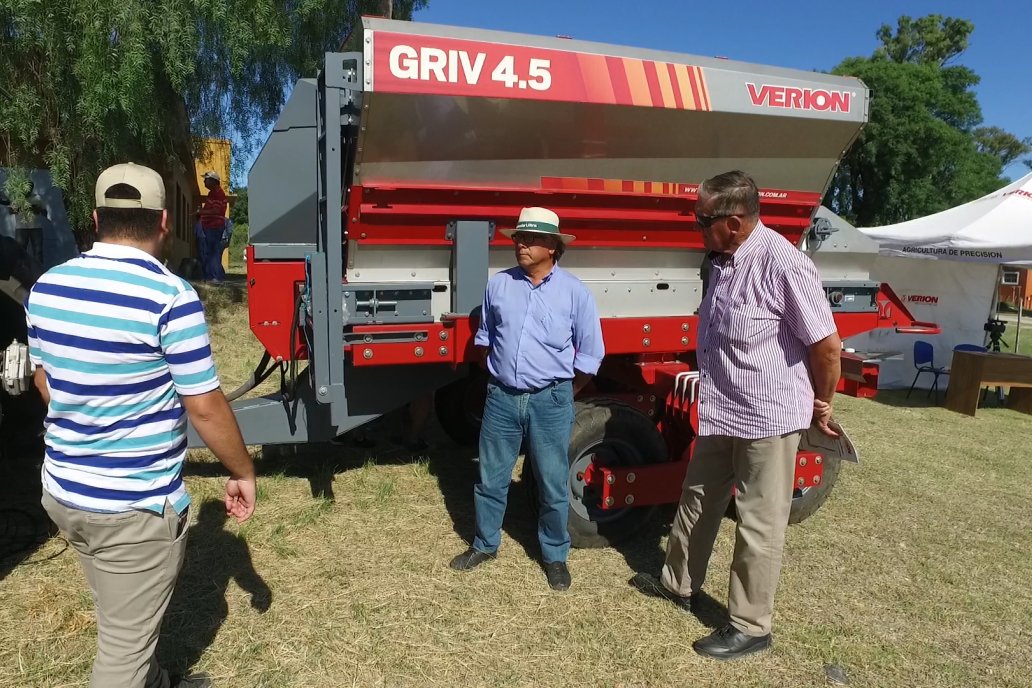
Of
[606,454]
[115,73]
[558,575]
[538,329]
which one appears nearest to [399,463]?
[606,454]

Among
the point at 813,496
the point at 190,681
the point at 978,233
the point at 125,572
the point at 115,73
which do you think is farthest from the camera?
the point at 978,233

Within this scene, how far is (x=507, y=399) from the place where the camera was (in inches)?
129

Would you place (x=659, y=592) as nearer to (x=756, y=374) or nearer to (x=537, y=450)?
(x=537, y=450)

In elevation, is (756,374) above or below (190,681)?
above

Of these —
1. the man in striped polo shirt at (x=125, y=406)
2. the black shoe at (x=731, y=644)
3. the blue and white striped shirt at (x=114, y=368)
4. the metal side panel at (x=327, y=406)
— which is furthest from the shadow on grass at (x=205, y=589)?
the black shoe at (x=731, y=644)

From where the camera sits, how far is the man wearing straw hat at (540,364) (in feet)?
10.5

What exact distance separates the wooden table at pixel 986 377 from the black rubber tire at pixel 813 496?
5.01 metres

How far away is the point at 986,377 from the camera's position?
26.3 feet

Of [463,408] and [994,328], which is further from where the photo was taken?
[994,328]

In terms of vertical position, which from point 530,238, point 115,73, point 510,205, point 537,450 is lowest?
point 537,450

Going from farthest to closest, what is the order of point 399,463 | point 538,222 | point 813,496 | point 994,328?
point 994,328, point 399,463, point 813,496, point 538,222

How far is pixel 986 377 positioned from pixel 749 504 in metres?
6.78

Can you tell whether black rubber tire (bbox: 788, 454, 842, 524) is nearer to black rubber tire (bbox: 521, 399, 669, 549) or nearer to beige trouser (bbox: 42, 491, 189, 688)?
black rubber tire (bbox: 521, 399, 669, 549)

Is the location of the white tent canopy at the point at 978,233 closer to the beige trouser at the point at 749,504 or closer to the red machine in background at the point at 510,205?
the red machine in background at the point at 510,205
